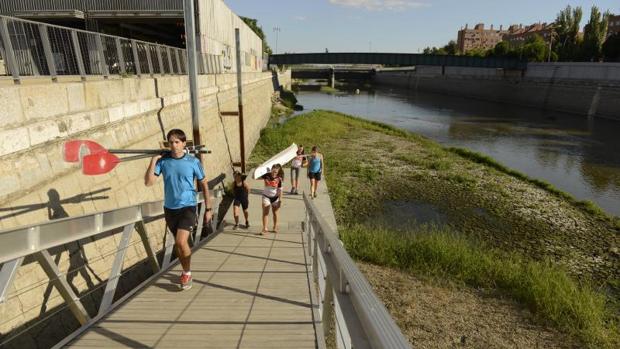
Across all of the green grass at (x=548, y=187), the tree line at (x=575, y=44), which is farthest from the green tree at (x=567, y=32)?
the green grass at (x=548, y=187)

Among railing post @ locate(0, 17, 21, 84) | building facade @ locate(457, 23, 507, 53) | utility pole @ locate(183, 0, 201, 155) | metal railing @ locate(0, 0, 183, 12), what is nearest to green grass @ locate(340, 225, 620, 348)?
utility pole @ locate(183, 0, 201, 155)

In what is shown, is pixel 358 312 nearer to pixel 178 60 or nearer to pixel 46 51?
pixel 46 51

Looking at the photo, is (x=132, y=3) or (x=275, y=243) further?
(x=132, y=3)

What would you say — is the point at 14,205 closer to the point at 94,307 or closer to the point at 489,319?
the point at 94,307

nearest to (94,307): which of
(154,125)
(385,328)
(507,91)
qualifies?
(154,125)

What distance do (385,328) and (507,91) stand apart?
229ft

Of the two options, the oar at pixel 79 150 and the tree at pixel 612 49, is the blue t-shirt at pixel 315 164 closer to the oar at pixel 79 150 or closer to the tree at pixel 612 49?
the oar at pixel 79 150

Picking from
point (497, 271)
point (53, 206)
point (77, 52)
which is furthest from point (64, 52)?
point (497, 271)

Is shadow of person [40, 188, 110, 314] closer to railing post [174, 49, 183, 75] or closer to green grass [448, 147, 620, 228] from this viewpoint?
railing post [174, 49, 183, 75]

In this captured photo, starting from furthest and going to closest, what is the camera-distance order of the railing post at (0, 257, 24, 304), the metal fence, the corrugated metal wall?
the corrugated metal wall → the metal fence → the railing post at (0, 257, 24, 304)

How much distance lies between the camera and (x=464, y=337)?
6742 millimetres

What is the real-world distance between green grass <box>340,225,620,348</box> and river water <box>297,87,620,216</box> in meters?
9.45

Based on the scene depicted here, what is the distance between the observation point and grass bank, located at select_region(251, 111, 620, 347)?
802cm

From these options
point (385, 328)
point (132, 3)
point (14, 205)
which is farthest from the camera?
point (132, 3)
